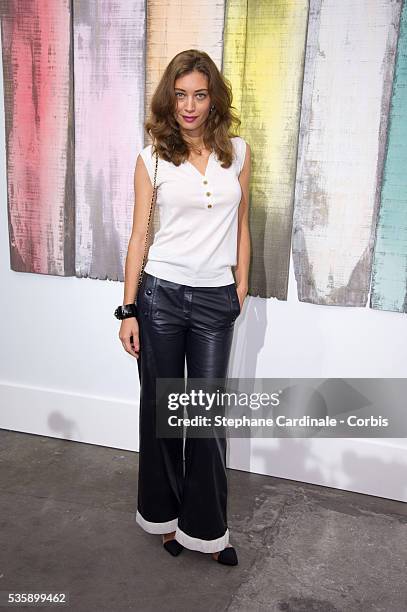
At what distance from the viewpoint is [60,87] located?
284 cm

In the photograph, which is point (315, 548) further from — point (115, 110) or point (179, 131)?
point (115, 110)

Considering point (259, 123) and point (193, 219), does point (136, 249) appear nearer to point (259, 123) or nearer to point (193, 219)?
point (193, 219)

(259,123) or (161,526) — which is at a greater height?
(259,123)

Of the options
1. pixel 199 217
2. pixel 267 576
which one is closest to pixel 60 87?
pixel 199 217

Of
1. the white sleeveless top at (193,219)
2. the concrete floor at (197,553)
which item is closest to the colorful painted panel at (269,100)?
the white sleeveless top at (193,219)

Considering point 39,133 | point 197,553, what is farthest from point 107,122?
point 197,553

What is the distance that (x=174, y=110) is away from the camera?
2055 millimetres

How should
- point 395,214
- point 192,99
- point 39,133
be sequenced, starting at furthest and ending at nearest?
point 39,133 < point 395,214 < point 192,99

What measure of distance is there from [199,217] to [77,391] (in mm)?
1420

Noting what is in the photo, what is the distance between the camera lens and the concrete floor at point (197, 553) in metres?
2.04

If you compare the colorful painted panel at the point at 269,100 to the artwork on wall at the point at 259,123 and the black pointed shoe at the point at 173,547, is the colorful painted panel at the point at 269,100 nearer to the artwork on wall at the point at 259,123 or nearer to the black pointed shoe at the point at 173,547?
the artwork on wall at the point at 259,123

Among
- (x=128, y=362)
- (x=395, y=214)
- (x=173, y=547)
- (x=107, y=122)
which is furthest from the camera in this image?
(x=128, y=362)

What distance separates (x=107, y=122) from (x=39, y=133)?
339mm

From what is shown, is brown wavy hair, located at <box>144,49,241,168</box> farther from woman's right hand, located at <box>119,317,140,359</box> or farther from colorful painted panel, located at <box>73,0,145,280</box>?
colorful painted panel, located at <box>73,0,145,280</box>
